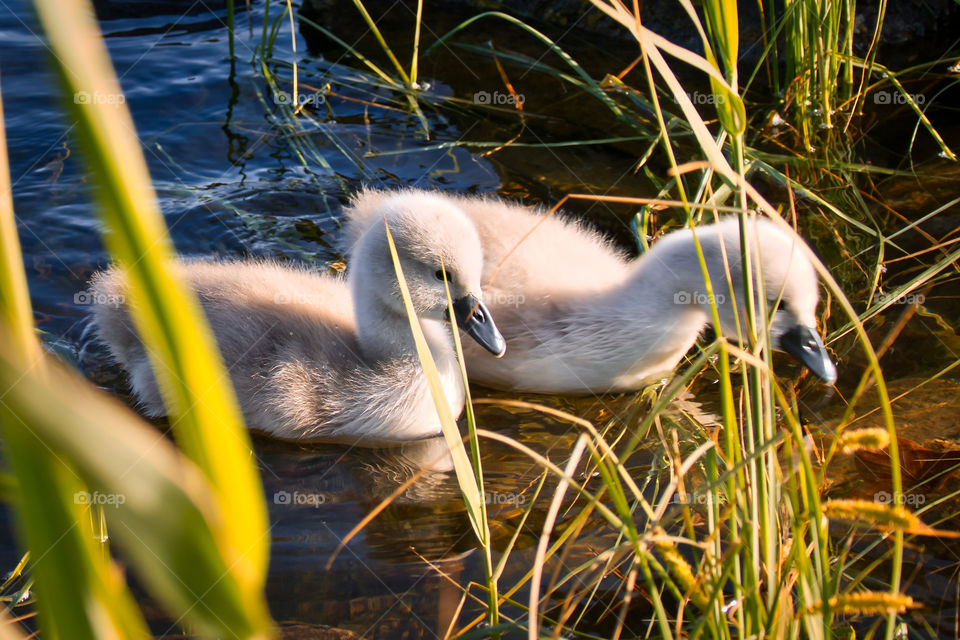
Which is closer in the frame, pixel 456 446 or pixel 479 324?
pixel 456 446

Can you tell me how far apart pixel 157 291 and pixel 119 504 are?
151mm

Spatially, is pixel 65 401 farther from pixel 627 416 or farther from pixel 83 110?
pixel 627 416

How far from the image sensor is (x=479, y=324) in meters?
2.92

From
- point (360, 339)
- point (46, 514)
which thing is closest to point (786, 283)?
point (360, 339)

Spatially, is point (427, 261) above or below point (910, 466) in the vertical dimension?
above

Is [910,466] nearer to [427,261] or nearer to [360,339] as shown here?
[427,261]

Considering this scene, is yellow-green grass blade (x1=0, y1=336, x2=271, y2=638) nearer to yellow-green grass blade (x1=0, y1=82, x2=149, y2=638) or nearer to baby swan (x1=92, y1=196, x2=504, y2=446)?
yellow-green grass blade (x1=0, y1=82, x2=149, y2=638)

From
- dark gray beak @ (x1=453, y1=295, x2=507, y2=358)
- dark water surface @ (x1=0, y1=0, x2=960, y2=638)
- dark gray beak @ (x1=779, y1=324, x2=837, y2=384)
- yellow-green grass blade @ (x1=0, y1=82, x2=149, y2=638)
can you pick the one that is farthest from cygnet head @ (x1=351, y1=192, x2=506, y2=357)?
yellow-green grass blade @ (x1=0, y1=82, x2=149, y2=638)

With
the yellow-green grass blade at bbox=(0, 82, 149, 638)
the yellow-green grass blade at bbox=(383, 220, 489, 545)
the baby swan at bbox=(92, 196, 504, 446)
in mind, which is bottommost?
the baby swan at bbox=(92, 196, 504, 446)

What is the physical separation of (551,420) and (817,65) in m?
2.34

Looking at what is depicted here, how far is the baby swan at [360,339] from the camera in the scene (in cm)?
289

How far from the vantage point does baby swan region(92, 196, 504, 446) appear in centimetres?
289

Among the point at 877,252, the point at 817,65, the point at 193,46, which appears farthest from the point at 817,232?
the point at 193,46

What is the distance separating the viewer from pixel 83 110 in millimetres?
475
